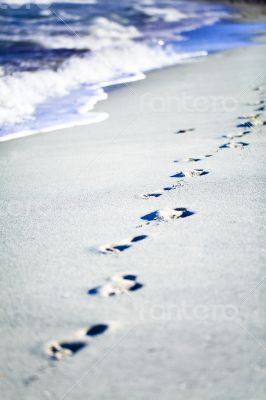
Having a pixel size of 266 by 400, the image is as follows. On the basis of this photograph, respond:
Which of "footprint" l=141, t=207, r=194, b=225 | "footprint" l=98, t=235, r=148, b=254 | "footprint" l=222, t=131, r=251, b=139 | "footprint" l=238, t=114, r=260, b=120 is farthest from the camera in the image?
"footprint" l=238, t=114, r=260, b=120

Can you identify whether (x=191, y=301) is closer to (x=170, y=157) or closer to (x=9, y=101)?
(x=170, y=157)

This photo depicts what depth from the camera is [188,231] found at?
87.1 inches

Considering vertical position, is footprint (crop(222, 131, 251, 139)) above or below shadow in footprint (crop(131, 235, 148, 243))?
above

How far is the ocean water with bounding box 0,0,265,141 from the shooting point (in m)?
4.97

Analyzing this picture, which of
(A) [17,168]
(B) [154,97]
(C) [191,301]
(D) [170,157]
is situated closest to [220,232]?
(C) [191,301]

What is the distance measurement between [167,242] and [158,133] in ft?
6.55

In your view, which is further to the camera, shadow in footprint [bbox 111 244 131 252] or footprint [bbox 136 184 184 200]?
footprint [bbox 136 184 184 200]

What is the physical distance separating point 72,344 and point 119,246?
682 mm

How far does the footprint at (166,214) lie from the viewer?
7.84 ft

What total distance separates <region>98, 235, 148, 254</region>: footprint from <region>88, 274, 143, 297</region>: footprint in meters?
0.24

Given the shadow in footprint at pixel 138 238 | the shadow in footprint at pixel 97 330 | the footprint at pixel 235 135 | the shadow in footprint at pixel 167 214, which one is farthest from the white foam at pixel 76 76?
the shadow in footprint at pixel 97 330

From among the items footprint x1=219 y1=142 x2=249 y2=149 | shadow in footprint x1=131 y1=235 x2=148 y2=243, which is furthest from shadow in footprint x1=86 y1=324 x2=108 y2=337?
footprint x1=219 y1=142 x2=249 y2=149

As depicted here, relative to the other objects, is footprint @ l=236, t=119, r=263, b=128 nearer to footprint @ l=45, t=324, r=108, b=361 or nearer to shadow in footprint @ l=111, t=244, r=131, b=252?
shadow in footprint @ l=111, t=244, r=131, b=252

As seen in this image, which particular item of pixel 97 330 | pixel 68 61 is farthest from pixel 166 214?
pixel 68 61
